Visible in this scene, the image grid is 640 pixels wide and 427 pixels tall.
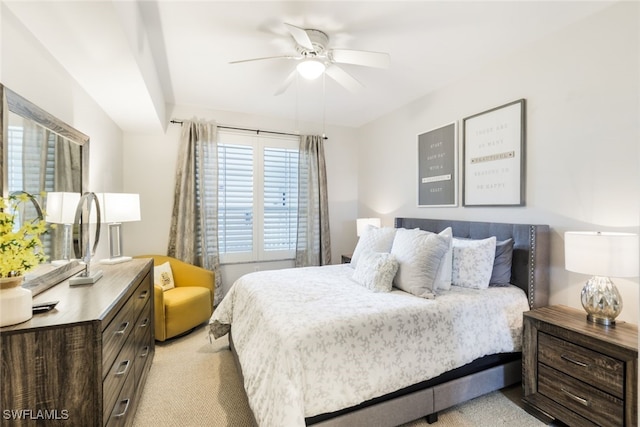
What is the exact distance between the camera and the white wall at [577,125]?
1.82 meters

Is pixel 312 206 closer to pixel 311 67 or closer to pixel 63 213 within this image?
pixel 311 67

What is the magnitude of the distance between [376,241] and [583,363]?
5.25ft

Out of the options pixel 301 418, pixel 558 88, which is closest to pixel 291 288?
pixel 301 418

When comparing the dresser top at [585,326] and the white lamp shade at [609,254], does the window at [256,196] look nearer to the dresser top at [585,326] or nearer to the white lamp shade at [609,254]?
the dresser top at [585,326]

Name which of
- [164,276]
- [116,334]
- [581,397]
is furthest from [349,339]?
[164,276]

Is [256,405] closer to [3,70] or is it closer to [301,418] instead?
[301,418]

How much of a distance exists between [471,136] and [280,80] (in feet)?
6.77

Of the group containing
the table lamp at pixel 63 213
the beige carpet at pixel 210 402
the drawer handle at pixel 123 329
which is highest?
the table lamp at pixel 63 213

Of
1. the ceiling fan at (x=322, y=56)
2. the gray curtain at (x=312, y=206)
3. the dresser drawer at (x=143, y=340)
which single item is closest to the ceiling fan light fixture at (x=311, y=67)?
the ceiling fan at (x=322, y=56)

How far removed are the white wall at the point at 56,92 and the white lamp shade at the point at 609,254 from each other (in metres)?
3.24

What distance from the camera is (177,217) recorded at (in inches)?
143

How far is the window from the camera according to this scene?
396 centimetres

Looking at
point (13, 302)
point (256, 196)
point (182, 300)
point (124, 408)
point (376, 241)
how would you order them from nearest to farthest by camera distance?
point (13, 302) < point (124, 408) < point (376, 241) < point (182, 300) < point (256, 196)

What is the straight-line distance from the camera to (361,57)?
2.13 m
